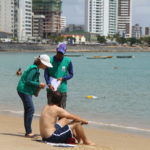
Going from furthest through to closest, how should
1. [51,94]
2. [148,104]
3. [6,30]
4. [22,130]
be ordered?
1. [6,30]
2. [148,104]
3. [22,130]
4. [51,94]

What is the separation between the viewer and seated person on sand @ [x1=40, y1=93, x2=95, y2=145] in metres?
8.15

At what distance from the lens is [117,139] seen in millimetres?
10273

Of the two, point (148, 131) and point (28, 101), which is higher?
point (28, 101)

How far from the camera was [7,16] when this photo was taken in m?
191

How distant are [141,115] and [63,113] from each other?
8567mm

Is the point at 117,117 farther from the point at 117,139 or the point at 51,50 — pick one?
the point at 51,50

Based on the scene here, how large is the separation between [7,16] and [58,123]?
186 meters

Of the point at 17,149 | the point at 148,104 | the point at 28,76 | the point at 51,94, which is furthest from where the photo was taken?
the point at 148,104

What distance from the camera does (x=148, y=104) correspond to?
2050 cm

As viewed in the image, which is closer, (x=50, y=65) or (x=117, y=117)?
(x=50, y=65)

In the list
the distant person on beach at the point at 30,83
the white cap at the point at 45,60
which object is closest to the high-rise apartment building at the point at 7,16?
the distant person on beach at the point at 30,83

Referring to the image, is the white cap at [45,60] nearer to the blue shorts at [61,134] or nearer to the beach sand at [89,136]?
the blue shorts at [61,134]

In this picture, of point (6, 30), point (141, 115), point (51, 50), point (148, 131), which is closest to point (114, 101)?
point (141, 115)

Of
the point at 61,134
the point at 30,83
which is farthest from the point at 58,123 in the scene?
the point at 30,83
